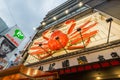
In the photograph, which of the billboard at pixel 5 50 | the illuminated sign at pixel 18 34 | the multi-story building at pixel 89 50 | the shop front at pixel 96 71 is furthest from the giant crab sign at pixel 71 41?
the illuminated sign at pixel 18 34

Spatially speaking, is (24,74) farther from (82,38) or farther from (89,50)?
(82,38)

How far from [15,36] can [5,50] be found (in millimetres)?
3124

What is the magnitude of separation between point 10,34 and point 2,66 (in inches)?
216

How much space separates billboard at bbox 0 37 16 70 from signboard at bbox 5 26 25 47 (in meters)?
0.58

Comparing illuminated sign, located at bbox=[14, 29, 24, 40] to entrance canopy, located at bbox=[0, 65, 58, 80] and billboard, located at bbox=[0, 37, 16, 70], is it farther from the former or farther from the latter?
entrance canopy, located at bbox=[0, 65, 58, 80]

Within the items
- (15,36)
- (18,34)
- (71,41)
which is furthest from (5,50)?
(71,41)

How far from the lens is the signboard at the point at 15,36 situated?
59.4 feet

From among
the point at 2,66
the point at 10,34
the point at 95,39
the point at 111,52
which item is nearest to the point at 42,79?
the point at 111,52

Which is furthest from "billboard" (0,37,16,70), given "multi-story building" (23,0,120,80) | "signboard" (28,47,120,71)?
"signboard" (28,47,120,71)

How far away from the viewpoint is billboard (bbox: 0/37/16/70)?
15609 mm

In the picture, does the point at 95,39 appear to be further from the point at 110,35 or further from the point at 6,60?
the point at 6,60

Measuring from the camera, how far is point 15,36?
19062 mm

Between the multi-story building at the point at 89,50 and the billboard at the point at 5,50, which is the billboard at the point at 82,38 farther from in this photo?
the billboard at the point at 5,50

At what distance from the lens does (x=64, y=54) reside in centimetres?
809
